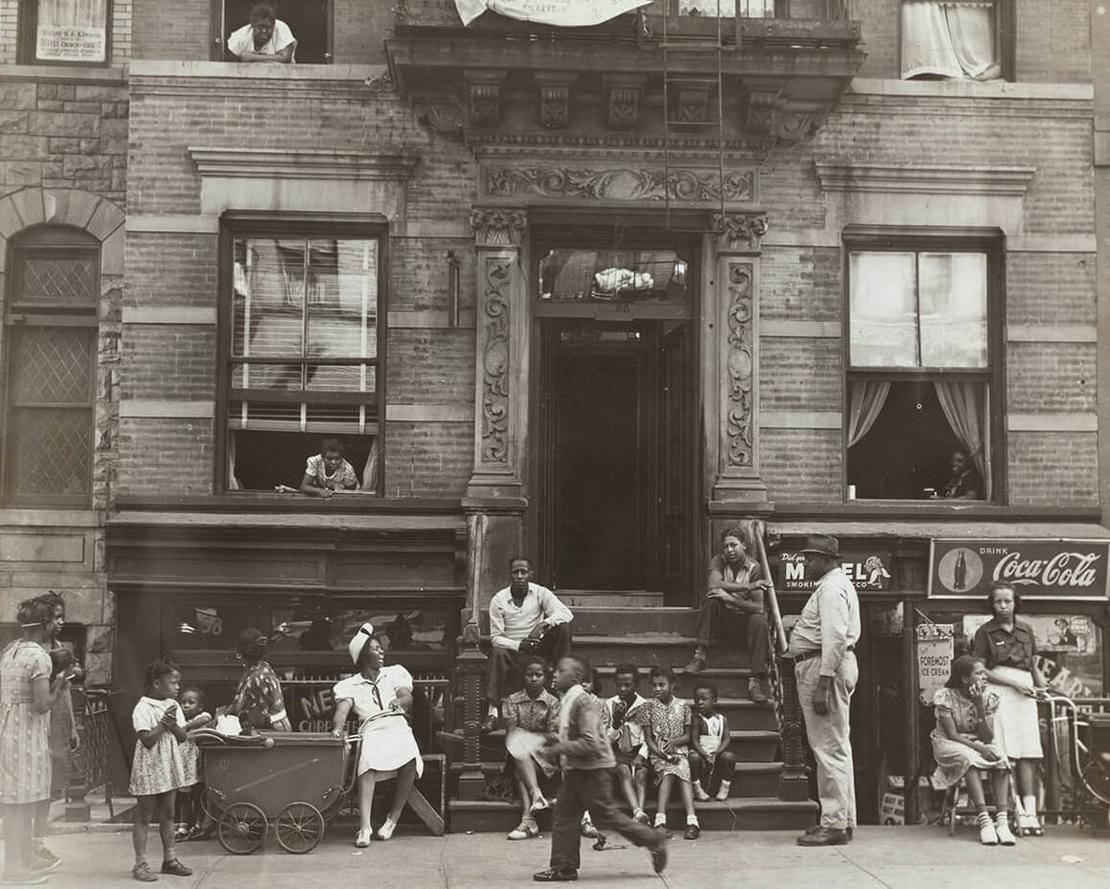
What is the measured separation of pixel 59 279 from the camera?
13789mm

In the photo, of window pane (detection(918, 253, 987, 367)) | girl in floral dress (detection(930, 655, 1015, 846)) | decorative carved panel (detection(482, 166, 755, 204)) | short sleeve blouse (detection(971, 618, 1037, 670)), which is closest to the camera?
girl in floral dress (detection(930, 655, 1015, 846))

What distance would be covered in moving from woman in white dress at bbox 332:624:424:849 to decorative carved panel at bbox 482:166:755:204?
4.68m

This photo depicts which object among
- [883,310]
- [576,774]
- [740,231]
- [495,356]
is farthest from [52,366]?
[883,310]

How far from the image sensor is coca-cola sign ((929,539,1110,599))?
1309 centimetres

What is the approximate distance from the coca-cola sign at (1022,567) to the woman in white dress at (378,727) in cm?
530

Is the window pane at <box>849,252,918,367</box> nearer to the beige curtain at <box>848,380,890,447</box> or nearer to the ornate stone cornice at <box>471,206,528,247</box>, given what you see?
the beige curtain at <box>848,380,890,447</box>

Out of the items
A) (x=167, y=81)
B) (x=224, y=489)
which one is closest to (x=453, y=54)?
(x=167, y=81)

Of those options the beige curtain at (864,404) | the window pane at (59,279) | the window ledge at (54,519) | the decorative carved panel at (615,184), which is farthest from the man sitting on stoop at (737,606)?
the window pane at (59,279)

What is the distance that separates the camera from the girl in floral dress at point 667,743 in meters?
10.4

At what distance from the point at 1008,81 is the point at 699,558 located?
5612 mm

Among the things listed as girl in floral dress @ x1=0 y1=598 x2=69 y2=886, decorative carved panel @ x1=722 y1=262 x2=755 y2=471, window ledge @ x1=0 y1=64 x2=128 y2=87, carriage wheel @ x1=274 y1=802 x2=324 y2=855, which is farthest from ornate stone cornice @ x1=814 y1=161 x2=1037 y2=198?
girl in floral dress @ x1=0 y1=598 x2=69 y2=886

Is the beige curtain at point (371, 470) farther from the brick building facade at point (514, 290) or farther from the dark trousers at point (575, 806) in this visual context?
the dark trousers at point (575, 806)

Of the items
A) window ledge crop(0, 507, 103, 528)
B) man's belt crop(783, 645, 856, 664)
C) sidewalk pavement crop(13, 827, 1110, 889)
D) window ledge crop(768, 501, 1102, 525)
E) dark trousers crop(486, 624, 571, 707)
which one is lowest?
sidewalk pavement crop(13, 827, 1110, 889)

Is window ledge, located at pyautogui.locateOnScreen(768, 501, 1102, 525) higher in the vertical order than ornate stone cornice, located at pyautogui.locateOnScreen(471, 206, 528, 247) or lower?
lower
